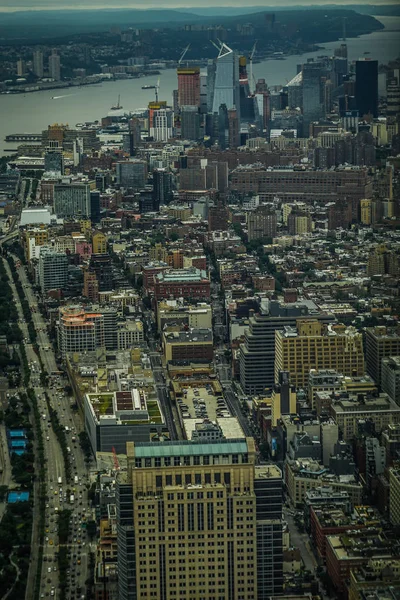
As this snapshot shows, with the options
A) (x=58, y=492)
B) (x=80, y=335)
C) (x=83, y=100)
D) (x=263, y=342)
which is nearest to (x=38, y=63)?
(x=83, y=100)

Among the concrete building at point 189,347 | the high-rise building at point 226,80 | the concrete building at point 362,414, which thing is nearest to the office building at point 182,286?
the concrete building at point 189,347

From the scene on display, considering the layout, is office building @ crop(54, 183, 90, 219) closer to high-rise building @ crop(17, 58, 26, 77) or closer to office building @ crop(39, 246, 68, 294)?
office building @ crop(39, 246, 68, 294)

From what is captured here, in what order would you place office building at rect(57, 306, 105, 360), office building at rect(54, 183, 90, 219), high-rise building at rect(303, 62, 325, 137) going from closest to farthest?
office building at rect(57, 306, 105, 360) → office building at rect(54, 183, 90, 219) → high-rise building at rect(303, 62, 325, 137)

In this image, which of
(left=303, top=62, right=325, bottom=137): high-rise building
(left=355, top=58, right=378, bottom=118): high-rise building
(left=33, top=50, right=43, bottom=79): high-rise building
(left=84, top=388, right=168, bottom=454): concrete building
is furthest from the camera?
(left=33, top=50, right=43, bottom=79): high-rise building

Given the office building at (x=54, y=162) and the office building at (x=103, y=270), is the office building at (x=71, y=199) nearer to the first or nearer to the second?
the office building at (x=54, y=162)

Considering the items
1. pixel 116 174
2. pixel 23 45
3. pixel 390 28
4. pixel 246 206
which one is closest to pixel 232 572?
pixel 390 28

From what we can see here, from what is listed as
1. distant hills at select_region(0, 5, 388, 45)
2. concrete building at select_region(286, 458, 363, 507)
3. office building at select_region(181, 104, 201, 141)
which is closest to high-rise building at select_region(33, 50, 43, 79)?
distant hills at select_region(0, 5, 388, 45)
